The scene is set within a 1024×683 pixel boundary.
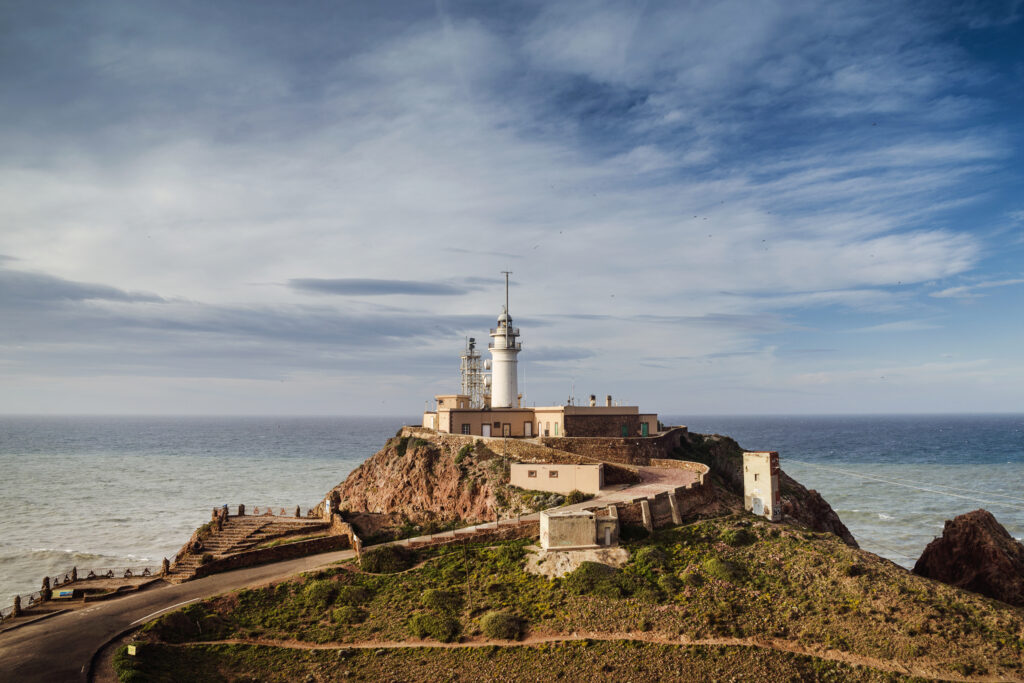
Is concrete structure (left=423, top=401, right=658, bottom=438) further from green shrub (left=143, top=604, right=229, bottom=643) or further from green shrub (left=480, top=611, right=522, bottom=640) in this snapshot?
green shrub (left=143, top=604, right=229, bottom=643)

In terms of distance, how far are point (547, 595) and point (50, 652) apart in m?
19.9

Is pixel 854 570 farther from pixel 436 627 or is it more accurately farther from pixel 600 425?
pixel 600 425

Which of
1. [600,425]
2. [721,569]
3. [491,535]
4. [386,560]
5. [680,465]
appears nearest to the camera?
[721,569]

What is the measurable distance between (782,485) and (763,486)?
14498 millimetres

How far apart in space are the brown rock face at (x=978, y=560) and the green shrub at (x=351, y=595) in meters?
33.8

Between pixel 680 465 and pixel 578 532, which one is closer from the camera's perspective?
pixel 578 532

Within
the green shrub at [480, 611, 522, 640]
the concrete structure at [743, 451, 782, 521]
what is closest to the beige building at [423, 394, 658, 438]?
the concrete structure at [743, 451, 782, 521]

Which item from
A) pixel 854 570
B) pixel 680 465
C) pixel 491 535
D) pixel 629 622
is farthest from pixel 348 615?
pixel 680 465

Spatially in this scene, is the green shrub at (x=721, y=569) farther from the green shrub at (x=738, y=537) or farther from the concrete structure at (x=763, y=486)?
the concrete structure at (x=763, y=486)

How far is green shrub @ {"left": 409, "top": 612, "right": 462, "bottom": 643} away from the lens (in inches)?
988

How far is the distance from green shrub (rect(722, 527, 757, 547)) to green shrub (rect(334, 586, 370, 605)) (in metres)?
17.5

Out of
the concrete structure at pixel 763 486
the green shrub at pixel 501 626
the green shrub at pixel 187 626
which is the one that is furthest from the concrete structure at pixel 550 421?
the green shrub at pixel 187 626

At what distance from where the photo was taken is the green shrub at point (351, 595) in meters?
28.2

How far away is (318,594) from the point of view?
28734 millimetres
